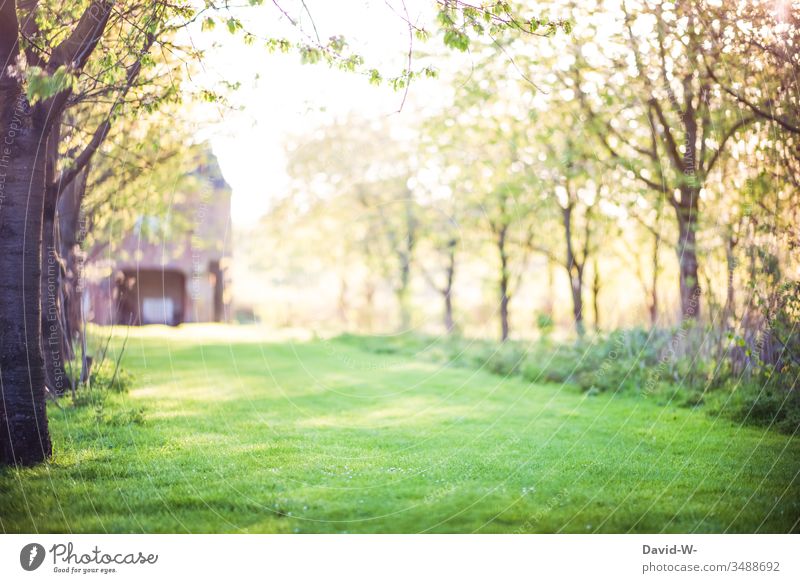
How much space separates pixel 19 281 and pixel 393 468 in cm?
366

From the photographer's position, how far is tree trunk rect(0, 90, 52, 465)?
18.1 ft

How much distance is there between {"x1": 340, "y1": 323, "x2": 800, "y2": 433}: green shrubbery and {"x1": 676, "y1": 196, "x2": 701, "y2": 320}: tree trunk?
0.96ft

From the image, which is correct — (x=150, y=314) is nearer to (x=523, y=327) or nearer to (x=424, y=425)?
(x=523, y=327)

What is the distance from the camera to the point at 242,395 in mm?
8797

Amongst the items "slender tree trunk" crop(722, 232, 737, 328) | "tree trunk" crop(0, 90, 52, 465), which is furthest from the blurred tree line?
"tree trunk" crop(0, 90, 52, 465)

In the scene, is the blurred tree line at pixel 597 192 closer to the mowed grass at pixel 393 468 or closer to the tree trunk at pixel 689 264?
the tree trunk at pixel 689 264

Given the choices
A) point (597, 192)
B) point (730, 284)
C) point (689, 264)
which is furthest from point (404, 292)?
point (730, 284)

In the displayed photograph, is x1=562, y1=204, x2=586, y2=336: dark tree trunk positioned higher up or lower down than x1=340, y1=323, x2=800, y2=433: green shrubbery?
higher up

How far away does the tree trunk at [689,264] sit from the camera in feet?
30.6

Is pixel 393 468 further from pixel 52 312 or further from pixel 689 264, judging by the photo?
pixel 689 264

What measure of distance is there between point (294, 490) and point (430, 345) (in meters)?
10.6

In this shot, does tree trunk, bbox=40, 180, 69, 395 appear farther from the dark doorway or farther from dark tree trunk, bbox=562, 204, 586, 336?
the dark doorway

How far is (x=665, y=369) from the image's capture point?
9.42 meters
